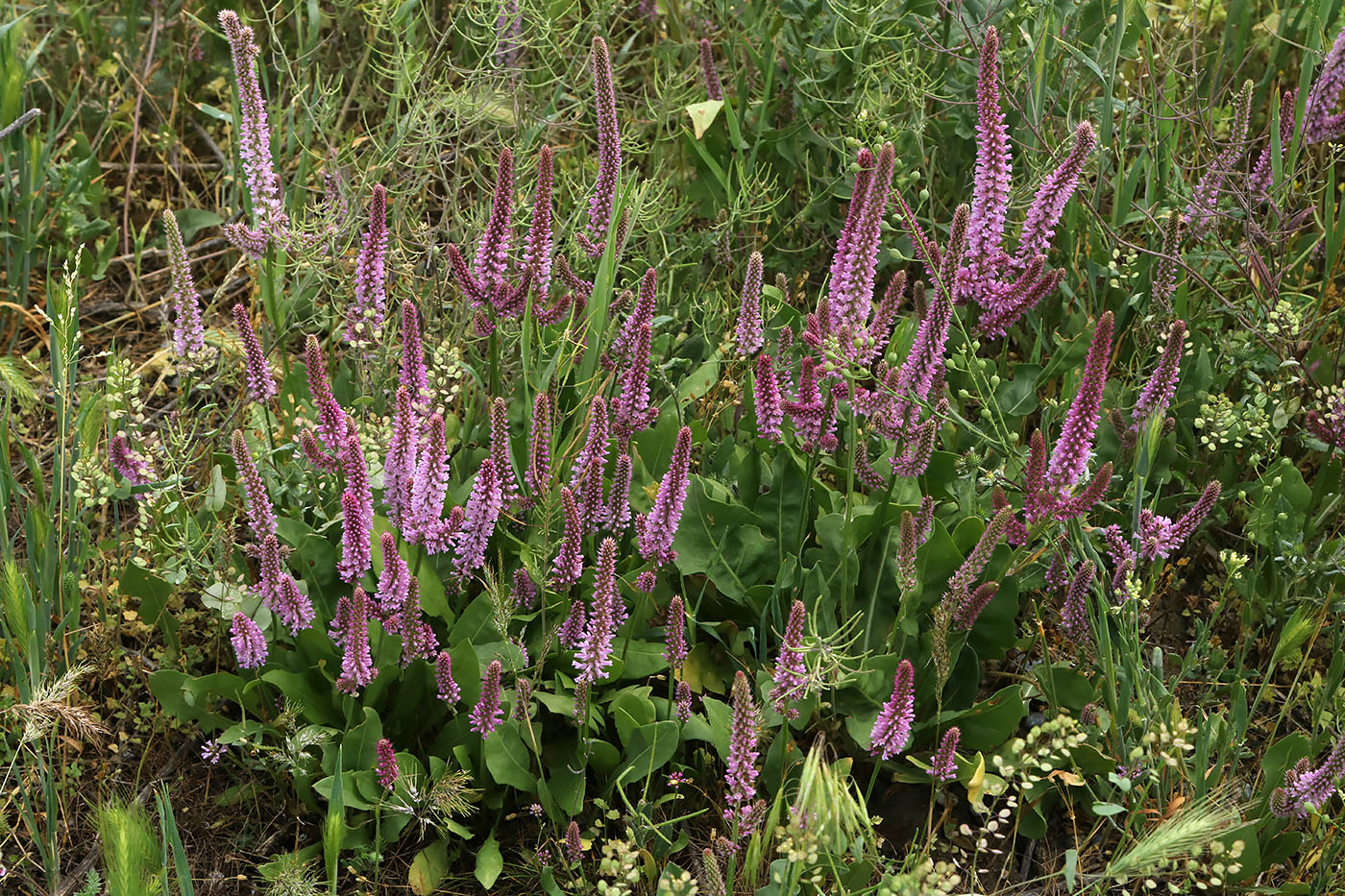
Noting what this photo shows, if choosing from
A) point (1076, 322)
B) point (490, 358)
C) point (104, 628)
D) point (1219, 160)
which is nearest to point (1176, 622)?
point (1076, 322)

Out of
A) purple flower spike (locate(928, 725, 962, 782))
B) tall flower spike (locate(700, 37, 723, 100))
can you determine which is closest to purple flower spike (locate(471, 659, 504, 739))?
purple flower spike (locate(928, 725, 962, 782))

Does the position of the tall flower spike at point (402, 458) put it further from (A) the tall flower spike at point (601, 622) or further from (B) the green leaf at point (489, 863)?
(B) the green leaf at point (489, 863)

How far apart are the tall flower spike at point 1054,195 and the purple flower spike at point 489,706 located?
4.56 ft

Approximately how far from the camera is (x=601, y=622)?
2146 millimetres

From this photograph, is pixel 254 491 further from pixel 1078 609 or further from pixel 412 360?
pixel 1078 609

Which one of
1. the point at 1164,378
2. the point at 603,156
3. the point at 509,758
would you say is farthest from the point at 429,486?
the point at 1164,378

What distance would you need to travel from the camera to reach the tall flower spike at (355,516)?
7.29 feet

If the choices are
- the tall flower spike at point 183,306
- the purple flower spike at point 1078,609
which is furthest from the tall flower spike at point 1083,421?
the tall flower spike at point 183,306

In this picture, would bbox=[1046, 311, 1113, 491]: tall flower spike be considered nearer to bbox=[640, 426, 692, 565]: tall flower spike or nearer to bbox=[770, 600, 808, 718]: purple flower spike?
bbox=[770, 600, 808, 718]: purple flower spike

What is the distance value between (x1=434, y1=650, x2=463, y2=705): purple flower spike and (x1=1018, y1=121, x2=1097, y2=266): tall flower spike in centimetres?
144

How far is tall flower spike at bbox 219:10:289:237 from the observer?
2578mm

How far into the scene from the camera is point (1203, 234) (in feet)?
10.1

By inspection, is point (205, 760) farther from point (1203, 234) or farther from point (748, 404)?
point (1203, 234)

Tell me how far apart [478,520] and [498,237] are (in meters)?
0.58
